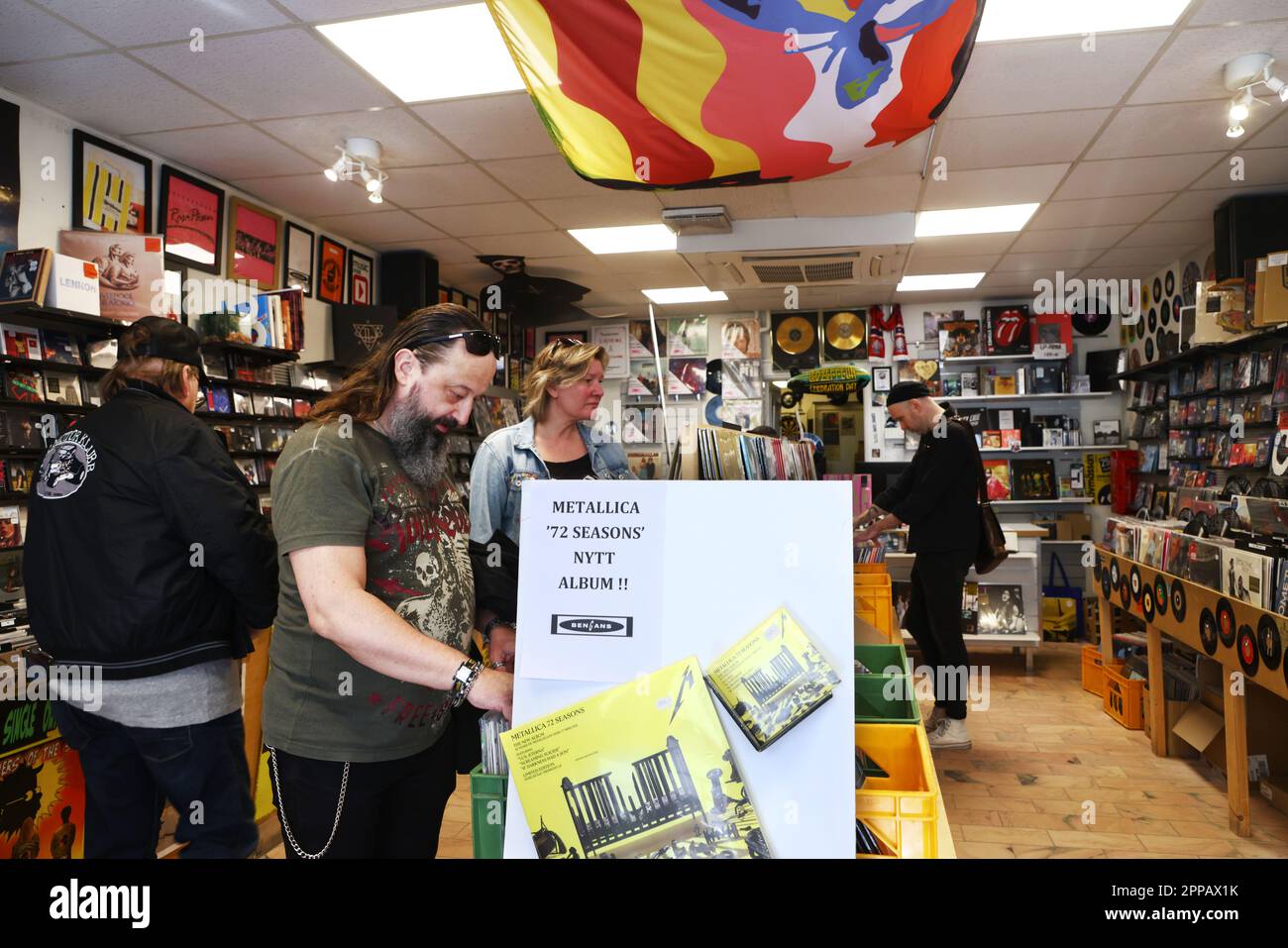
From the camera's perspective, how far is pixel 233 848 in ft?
6.59

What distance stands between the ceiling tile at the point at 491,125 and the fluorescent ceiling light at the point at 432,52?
0.08 metres

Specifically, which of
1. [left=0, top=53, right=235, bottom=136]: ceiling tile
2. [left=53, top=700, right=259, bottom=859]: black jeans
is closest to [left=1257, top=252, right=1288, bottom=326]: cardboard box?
[left=53, top=700, right=259, bottom=859]: black jeans

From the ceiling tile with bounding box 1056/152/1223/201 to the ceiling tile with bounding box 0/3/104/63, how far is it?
4.53 m

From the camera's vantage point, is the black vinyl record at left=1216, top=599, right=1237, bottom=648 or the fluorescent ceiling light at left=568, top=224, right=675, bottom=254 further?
the fluorescent ceiling light at left=568, top=224, right=675, bottom=254

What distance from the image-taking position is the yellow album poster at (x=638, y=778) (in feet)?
3.47

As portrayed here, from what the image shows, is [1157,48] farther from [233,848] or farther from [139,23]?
[233,848]

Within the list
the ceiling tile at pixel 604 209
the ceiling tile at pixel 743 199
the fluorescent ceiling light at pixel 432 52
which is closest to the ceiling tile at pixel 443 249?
the ceiling tile at pixel 604 209

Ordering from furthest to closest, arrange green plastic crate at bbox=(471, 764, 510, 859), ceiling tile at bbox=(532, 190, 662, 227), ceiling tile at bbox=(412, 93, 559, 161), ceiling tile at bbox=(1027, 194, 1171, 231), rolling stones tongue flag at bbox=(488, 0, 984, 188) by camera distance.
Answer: ceiling tile at bbox=(1027, 194, 1171, 231) < ceiling tile at bbox=(532, 190, 662, 227) < ceiling tile at bbox=(412, 93, 559, 161) < rolling stones tongue flag at bbox=(488, 0, 984, 188) < green plastic crate at bbox=(471, 764, 510, 859)

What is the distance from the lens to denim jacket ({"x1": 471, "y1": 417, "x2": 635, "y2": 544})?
2.25 meters

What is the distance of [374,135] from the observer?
150 inches

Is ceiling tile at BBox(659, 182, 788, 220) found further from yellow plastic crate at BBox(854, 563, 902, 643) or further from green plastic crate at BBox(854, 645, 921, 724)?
green plastic crate at BBox(854, 645, 921, 724)

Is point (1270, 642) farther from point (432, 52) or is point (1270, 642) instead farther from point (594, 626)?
point (432, 52)

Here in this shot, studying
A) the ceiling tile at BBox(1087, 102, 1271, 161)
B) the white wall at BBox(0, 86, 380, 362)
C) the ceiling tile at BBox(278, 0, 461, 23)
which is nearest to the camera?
the ceiling tile at BBox(278, 0, 461, 23)

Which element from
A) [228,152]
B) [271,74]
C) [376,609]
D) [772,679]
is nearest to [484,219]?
[228,152]
